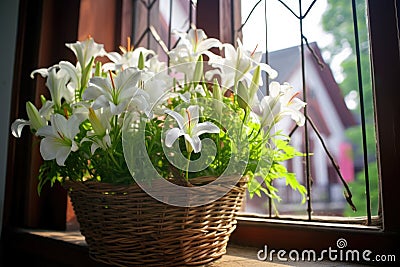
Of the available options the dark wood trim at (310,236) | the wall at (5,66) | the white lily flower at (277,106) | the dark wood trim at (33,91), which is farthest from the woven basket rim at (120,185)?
the wall at (5,66)

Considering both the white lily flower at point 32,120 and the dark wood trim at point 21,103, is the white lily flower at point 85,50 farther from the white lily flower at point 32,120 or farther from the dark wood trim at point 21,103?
the dark wood trim at point 21,103

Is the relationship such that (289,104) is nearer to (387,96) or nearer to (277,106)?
(277,106)

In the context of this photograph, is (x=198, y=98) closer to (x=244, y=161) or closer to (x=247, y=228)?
(x=244, y=161)

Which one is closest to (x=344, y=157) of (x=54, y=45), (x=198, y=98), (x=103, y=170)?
(x=198, y=98)

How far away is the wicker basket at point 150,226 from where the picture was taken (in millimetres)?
544

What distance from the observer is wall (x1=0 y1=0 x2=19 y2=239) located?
1.10 meters

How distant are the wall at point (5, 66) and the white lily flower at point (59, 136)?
2.05 feet

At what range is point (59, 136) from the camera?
579 mm

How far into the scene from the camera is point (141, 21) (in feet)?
4.05

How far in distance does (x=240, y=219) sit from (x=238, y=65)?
1.21 feet

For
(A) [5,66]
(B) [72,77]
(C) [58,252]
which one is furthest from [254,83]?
(A) [5,66]

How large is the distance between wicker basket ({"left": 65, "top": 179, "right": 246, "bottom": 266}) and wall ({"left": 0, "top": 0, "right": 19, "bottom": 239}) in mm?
643

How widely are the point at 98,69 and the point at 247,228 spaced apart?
46 cm

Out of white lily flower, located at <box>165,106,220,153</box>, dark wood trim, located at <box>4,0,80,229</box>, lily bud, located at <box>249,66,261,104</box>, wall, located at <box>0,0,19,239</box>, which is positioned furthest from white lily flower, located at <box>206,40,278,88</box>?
wall, located at <box>0,0,19,239</box>
